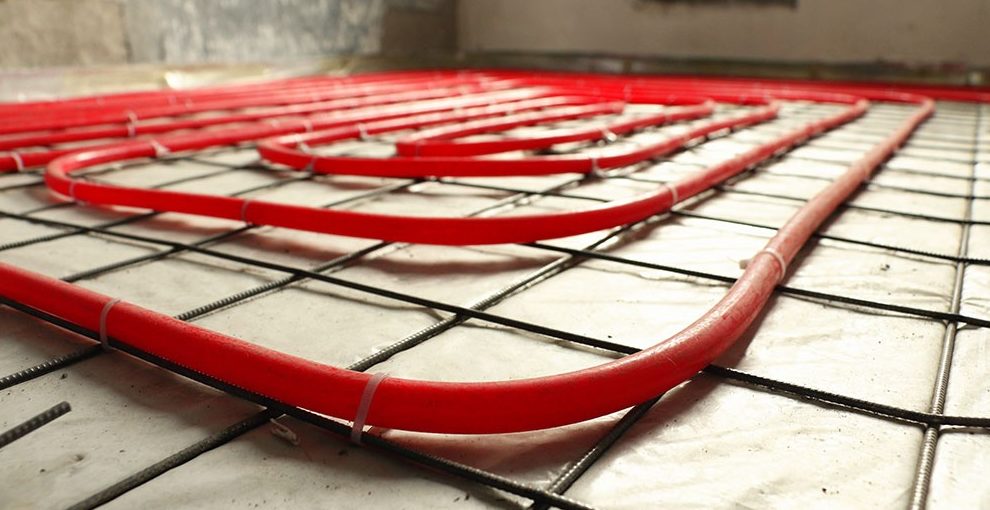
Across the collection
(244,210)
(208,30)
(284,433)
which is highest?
(208,30)

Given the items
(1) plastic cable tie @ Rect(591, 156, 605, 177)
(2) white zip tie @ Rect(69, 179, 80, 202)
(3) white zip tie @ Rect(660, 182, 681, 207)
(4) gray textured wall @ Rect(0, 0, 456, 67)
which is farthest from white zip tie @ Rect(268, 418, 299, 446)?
(4) gray textured wall @ Rect(0, 0, 456, 67)

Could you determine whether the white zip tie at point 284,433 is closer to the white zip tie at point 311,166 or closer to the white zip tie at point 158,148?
Result: the white zip tie at point 311,166

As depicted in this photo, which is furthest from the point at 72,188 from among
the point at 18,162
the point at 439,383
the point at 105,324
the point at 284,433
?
the point at 439,383

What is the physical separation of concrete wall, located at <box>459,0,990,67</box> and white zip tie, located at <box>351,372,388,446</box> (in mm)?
6445

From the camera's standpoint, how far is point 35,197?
96.8 inches

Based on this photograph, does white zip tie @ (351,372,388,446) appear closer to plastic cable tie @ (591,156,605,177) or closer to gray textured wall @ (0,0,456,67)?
plastic cable tie @ (591,156,605,177)

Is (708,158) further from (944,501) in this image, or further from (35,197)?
(35,197)

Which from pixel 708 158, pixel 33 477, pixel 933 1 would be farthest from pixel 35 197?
pixel 933 1

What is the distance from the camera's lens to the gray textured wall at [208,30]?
15.1 feet

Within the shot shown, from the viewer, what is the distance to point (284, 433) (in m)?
1.04

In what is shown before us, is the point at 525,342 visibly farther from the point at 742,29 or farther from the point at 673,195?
the point at 742,29

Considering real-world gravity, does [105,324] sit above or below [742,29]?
below

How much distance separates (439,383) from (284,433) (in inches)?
9.2

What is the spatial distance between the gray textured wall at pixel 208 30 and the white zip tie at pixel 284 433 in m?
4.53
